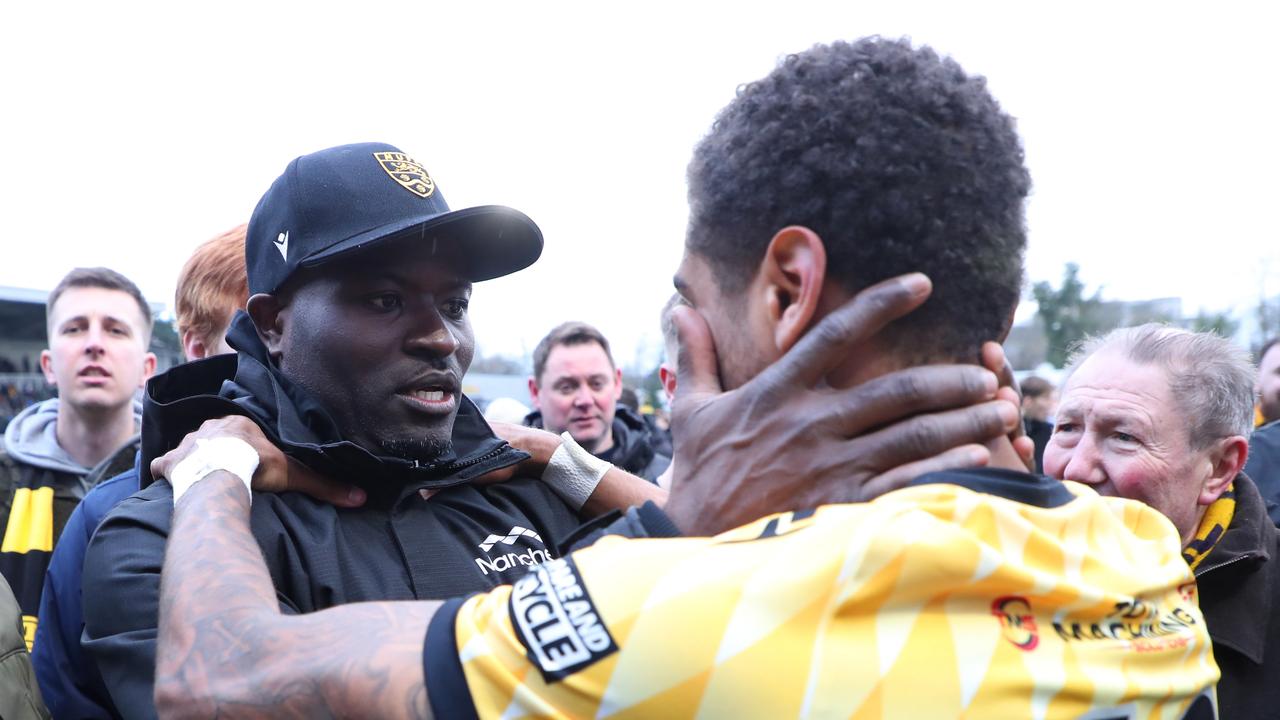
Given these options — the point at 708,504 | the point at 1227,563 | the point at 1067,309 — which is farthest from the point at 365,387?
the point at 1067,309

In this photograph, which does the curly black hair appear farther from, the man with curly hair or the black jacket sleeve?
the black jacket sleeve

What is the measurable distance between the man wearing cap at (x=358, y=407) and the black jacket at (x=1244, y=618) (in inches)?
73.4

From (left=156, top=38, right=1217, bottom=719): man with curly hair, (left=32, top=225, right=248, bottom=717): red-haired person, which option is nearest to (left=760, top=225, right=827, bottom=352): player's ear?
(left=156, top=38, right=1217, bottom=719): man with curly hair

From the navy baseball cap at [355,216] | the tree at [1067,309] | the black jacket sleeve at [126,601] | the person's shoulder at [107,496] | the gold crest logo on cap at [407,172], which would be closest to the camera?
the black jacket sleeve at [126,601]

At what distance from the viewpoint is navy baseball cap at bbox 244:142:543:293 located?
7.67 ft

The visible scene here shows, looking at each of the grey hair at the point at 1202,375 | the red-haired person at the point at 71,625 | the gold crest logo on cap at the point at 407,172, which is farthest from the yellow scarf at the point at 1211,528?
the red-haired person at the point at 71,625

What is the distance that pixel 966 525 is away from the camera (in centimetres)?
135

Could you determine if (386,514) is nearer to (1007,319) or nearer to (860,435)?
(860,435)

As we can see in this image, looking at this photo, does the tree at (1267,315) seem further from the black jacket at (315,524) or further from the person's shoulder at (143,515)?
the person's shoulder at (143,515)

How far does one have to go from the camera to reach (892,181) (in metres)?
1.50

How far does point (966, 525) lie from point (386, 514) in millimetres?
1442

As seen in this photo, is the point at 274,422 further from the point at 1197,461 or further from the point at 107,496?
the point at 1197,461

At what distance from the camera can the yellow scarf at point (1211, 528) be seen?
121 inches

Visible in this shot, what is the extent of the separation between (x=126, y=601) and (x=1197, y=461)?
297cm
